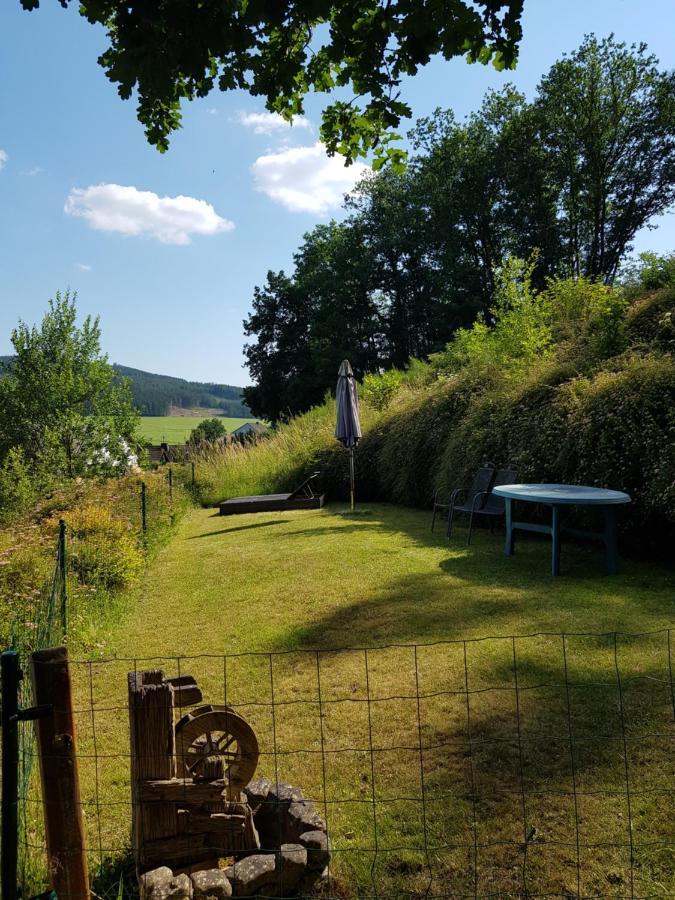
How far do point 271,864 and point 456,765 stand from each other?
1.13m

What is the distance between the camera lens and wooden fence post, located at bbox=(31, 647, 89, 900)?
1.76 m

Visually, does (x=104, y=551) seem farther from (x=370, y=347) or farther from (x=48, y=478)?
(x=370, y=347)

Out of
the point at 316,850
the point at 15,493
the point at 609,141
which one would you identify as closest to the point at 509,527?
the point at 316,850

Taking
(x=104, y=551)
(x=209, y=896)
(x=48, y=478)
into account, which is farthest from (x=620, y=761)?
(x=48, y=478)

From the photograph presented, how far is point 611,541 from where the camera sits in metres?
6.26

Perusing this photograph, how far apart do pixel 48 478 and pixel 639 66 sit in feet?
94.6

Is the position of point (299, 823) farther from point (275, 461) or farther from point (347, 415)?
point (275, 461)

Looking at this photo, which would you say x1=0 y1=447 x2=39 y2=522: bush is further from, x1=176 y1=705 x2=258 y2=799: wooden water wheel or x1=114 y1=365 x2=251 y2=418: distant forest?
x1=114 y1=365 x2=251 y2=418: distant forest

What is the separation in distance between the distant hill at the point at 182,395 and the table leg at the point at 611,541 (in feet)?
388

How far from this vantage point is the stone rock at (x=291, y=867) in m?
2.10

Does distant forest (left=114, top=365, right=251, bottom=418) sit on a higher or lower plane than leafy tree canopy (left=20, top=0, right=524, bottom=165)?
higher

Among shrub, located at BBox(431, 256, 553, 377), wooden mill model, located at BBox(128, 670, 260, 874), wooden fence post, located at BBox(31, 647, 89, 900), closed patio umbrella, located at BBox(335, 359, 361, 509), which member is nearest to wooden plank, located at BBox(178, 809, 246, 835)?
wooden mill model, located at BBox(128, 670, 260, 874)

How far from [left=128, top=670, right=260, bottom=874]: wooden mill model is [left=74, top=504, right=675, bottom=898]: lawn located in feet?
1.21

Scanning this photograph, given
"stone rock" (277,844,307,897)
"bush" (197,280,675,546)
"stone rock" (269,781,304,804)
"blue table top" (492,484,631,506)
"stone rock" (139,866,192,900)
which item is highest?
"bush" (197,280,675,546)
